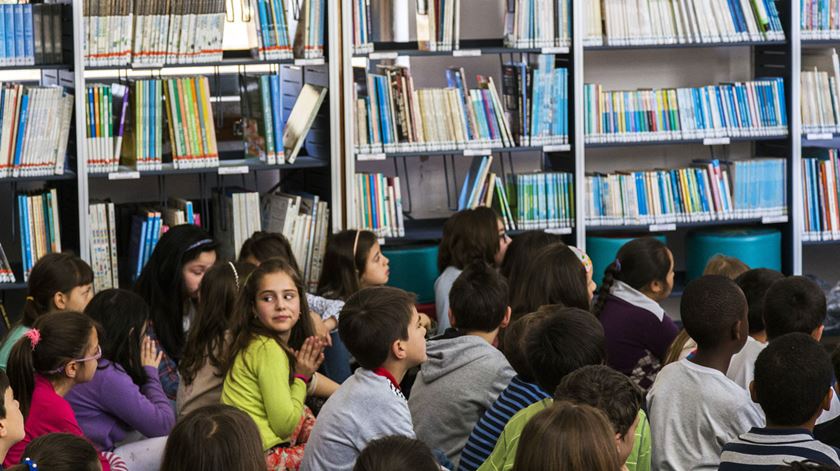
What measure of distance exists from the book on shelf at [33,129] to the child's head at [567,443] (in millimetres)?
3350

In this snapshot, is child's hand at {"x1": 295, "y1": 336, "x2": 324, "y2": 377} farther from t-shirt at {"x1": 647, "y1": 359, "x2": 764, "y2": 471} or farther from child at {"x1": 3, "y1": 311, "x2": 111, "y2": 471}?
t-shirt at {"x1": 647, "y1": 359, "x2": 764, "y2": 471}

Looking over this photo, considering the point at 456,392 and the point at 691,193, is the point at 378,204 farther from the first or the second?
the point at 456,392

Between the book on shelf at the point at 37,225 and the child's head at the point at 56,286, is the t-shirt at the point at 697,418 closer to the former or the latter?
the child's head at the point at 56,286

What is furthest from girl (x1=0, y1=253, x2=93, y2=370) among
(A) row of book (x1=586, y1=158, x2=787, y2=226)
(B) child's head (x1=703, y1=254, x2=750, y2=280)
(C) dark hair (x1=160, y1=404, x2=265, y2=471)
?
(A) row of book (x1=586, y1=158, x2=787, y2=226)

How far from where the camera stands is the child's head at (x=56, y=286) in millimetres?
4141

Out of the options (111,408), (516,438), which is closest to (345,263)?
(111,408)

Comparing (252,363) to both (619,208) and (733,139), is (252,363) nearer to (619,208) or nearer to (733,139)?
(619,208)

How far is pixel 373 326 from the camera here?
3045mm

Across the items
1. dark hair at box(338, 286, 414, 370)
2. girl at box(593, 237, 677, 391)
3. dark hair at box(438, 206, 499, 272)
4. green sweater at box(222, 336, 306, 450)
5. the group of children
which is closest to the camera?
the group of children

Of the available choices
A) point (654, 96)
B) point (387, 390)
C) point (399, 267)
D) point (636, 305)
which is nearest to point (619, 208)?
point (654, 96)

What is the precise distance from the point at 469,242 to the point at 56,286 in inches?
67.3

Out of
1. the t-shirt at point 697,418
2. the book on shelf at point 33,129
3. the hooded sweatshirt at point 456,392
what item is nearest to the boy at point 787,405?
the t-shirt at point 697,418

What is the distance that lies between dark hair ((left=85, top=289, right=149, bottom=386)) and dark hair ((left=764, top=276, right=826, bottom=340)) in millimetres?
1907

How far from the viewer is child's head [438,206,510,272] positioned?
16.5 ft
